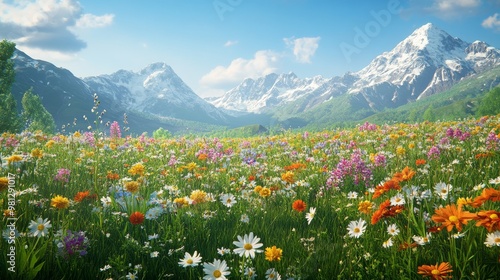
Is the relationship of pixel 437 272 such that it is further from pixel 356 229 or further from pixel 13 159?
pixel 13 159

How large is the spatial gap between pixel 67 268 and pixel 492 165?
239 inches

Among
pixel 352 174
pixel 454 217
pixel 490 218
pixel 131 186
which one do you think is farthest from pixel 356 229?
pixel 131 186

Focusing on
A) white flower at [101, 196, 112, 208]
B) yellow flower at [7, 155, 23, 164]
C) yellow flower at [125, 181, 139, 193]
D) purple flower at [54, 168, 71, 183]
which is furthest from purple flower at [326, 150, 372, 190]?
yellow flower at [7, 155, 23, 164]

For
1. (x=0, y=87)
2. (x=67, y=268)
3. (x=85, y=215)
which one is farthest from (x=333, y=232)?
(x=0, y=87)

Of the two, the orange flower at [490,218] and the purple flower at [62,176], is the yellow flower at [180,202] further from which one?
the orange flower at [490,218]

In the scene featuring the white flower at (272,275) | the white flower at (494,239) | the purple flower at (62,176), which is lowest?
the white flower at (272,275)

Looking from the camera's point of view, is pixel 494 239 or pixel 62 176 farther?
pixel 62 176

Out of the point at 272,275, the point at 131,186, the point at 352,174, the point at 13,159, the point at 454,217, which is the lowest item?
the point at 272,275

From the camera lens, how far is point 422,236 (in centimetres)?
271

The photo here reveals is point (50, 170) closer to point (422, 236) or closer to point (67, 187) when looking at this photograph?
point (67, 187)

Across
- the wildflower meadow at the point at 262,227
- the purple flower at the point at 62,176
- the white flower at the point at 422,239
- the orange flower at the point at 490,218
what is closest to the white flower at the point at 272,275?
the wildflower meadow at the point at 262,227

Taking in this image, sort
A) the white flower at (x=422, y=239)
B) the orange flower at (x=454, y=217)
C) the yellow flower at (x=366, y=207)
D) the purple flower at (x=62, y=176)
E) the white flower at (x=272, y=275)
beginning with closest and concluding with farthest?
the orange flower at (x=454, y=217) < the white flower at (x=272, y=275) < the white flower at (x=422, y=239) < the yellow flower at (x=366, y=207) < the purple flower at (x=62, y=176)

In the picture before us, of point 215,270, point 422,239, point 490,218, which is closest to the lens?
point 490,218

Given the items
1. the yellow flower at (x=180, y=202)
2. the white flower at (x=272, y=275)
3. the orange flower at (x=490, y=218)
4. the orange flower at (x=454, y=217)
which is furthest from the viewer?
the yellow flower at (x=180, y=202)
